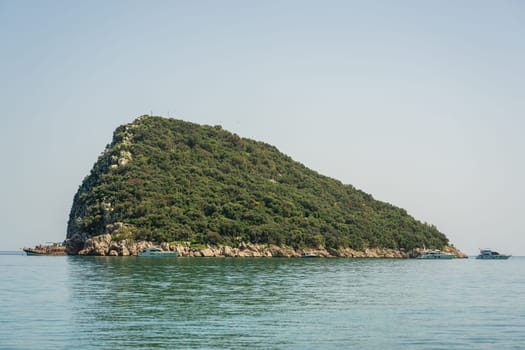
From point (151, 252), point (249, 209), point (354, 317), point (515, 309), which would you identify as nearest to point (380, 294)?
point (515, 309)

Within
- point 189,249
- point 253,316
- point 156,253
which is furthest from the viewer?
point 189,249

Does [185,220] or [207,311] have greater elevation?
[185,220]

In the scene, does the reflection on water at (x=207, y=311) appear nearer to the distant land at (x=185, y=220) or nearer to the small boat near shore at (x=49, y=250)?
the distant land at (x=185, y=220)

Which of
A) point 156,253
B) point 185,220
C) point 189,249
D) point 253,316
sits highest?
point 185,220

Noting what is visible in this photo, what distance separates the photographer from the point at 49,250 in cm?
18900

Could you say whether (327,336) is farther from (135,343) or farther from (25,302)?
(25,302)

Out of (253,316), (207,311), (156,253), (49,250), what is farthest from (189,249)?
(253,316)

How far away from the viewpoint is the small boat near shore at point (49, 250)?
185 meters

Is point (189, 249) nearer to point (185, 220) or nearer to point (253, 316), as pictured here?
point (185, 220)

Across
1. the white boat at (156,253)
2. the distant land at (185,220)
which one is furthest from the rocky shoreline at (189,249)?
the white boat at (156,253)

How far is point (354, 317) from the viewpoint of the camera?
1797 inches

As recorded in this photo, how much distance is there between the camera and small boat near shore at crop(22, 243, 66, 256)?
7288 inches

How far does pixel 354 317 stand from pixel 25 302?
27864 mm

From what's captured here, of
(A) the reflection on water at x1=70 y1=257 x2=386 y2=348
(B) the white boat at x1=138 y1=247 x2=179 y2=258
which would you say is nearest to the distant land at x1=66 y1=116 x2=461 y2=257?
A: (B) the white boat at x1=138 y1=247 x2=179 y2=258
